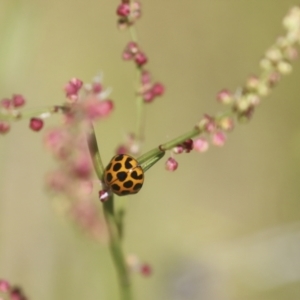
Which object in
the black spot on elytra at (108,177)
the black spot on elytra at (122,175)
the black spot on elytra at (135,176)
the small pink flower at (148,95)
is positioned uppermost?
the small pink flower at (148,95)

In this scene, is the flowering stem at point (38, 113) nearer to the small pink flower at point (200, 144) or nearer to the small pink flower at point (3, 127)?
the small pink flower at point (3, 127)

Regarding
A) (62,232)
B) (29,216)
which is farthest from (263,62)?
(29,216)

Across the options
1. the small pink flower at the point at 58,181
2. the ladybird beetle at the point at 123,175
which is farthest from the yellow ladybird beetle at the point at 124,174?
the small pink flower at the point at 58,181

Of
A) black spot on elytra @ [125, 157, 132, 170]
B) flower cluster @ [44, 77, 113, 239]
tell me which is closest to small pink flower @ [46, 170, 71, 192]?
flower cluster @ [44, 77, 113, 239]

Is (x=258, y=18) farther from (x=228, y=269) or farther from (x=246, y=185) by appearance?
(x=228, y=269)

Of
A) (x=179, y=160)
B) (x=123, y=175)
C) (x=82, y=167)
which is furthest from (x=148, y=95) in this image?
(x=179, y=160)

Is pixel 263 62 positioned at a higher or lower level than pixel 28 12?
lower

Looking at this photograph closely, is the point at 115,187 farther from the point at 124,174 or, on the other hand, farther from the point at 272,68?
the point at 272,68
